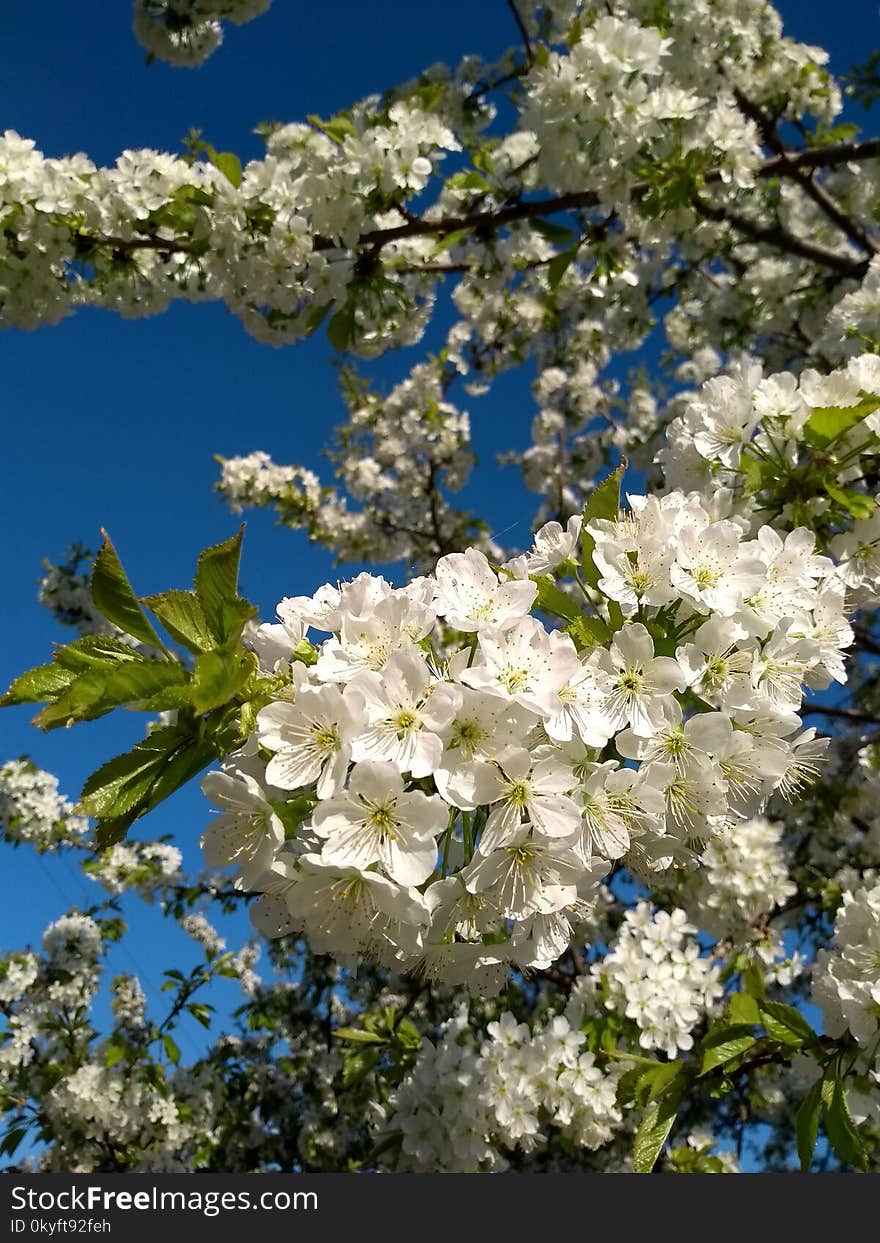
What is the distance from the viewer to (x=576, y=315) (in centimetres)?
712

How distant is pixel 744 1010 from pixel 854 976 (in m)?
0.28

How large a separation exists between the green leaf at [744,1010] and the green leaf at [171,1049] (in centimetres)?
451

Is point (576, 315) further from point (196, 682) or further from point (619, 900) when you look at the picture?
point (196, 682)

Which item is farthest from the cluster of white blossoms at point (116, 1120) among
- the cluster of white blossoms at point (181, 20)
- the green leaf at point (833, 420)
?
the cluster of white blossoms at point (181, 20)

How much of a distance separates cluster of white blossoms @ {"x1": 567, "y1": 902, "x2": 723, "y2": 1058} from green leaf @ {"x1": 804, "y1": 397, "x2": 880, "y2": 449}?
2530mm

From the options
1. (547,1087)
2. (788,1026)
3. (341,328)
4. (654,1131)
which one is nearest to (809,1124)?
(788,1026)

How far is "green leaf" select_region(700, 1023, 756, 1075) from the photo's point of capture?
2.03 m

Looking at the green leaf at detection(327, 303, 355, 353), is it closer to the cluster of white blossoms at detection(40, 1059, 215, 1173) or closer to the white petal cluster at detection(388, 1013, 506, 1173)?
the white petal cluster at detection(388, 1013, 506, 1173)

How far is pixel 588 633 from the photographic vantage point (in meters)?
1.49

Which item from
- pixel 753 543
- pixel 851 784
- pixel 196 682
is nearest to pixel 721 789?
pixel 753 543

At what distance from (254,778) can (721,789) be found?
0.80 m

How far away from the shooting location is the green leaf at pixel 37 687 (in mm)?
1251

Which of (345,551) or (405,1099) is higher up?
(345,551)

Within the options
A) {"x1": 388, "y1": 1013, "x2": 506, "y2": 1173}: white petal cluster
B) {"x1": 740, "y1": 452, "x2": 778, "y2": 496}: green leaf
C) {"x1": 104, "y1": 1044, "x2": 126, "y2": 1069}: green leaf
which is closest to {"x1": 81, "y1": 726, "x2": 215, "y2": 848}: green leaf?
{"x1": 740, "y1": 452, "x2": 778, "y2": 496}: green leaf
